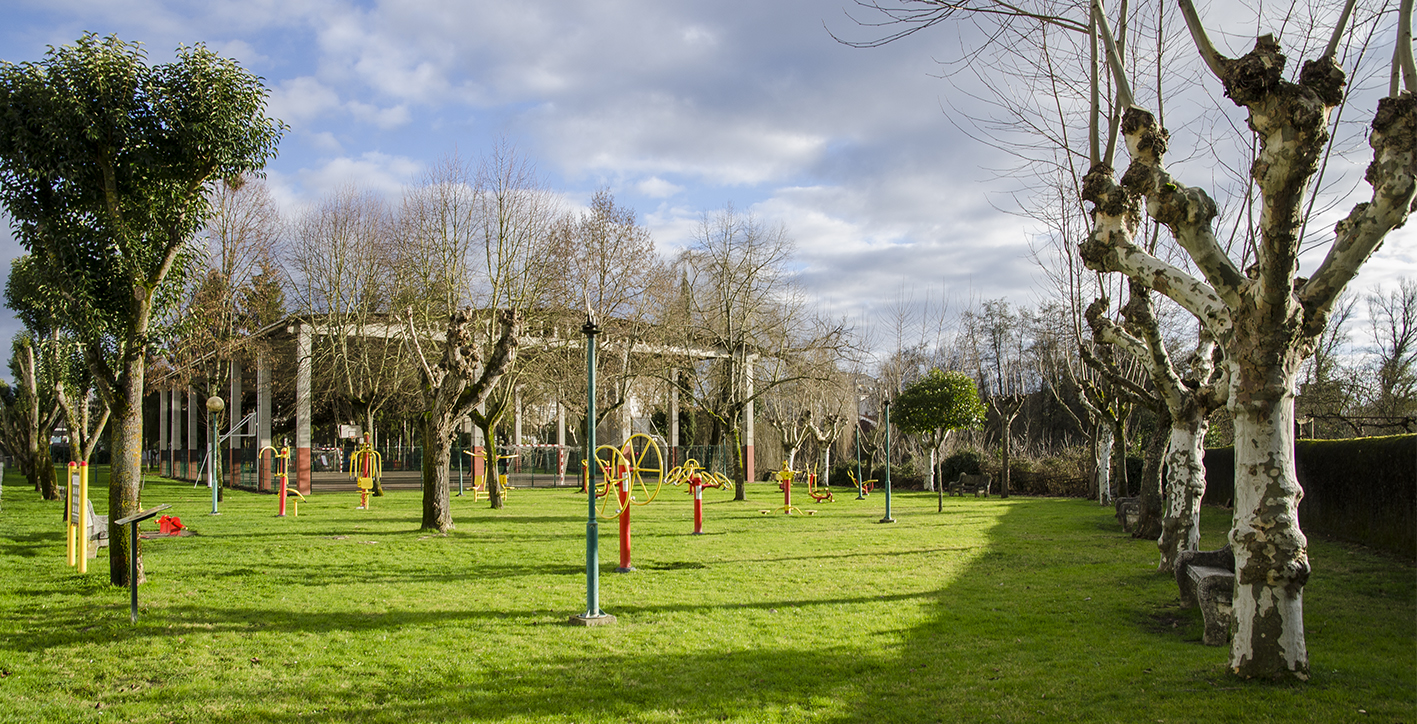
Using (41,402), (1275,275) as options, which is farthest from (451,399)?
(41,402)

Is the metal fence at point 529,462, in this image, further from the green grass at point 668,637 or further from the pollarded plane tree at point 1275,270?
the pollarded plane tree at point 1275,270

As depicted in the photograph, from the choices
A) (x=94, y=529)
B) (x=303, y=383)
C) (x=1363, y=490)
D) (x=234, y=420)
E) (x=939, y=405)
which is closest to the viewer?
(x=94, y=529)

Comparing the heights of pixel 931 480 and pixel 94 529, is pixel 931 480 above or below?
below

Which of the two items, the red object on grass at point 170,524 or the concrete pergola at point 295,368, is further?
the concrete pergola at point 295,368

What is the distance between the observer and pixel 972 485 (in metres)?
25.1

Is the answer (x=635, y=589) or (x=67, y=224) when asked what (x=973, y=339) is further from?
(x=67, y=224)

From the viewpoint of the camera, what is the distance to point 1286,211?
455cm

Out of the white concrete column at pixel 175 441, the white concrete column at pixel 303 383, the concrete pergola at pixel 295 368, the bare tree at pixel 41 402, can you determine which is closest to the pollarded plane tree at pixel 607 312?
the concrete pergola at pixel 295 368

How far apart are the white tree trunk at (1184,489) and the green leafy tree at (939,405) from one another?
15.5m

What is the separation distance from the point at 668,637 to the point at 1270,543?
162 inches

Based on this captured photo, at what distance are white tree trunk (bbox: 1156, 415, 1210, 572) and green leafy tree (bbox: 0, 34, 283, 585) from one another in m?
10.3

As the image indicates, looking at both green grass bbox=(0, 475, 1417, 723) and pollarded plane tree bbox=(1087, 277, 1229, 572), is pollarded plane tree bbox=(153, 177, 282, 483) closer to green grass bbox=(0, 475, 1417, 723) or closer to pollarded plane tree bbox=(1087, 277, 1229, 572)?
green grass bbox=(0, 475, 1417, 723)

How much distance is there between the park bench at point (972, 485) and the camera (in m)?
24.7

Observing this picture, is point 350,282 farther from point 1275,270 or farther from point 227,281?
point 1275,270
